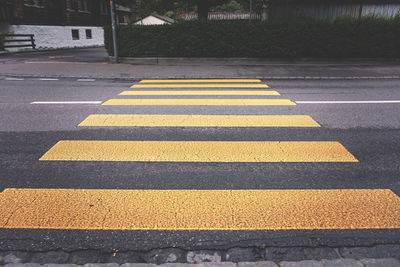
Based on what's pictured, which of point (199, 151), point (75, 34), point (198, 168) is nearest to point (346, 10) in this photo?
point (199, 151)

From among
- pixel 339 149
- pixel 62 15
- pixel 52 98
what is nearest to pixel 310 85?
pixel 339 149

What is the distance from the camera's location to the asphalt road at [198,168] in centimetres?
264

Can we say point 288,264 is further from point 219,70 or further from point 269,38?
point 269,38

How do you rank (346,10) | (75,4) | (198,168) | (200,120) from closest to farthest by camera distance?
(198,168) → (200,120) → (346,10) → (75,4)

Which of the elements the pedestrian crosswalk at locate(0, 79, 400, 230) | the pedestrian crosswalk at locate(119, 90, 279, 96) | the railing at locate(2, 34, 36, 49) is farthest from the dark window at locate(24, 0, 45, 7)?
the pedestrian crosswalk at locate(0, 79, 400, 230)

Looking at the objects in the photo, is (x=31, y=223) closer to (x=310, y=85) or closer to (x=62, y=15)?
(x=310, y=85)

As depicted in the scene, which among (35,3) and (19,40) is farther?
(35,3)

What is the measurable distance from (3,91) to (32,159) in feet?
20.9

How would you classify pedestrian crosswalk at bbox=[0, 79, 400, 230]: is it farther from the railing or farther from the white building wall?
the white building wall

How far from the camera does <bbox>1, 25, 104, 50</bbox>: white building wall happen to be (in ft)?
85.0

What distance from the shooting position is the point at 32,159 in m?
4.25

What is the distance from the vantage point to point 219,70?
13.4 metres

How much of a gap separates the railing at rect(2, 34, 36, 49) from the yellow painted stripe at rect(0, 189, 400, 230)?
2438 cm

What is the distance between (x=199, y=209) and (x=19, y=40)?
26.7 meters
